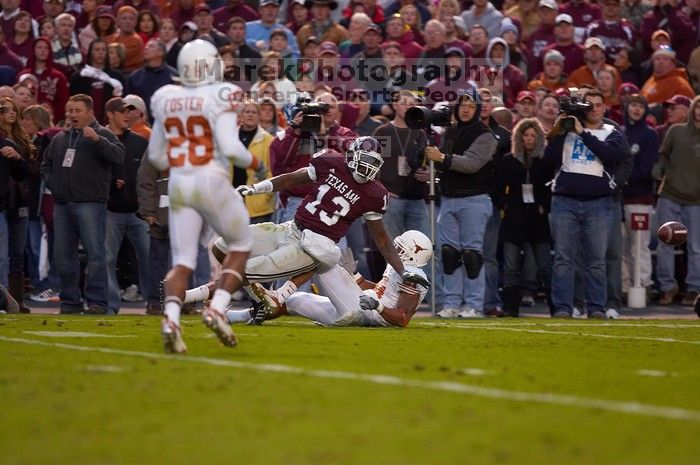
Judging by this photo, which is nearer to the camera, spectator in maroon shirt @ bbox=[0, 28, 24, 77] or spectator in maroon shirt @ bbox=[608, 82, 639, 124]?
spectator in maroon shirt @ bbox=[608, 82, 639, 124]

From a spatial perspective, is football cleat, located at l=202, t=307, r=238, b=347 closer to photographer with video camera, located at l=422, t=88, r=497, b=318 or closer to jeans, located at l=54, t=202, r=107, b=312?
jeans, located at l=54, t=202, r=107, b=312

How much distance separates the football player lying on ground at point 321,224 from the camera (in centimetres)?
1162

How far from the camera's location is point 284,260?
457 inches

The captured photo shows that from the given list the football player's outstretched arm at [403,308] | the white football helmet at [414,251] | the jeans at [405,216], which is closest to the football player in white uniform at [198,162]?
the football player's outstretched arm at [403,308]

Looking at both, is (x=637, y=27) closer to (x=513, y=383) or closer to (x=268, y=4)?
(x=268, y=4)

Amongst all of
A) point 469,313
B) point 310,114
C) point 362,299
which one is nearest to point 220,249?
point 362,299

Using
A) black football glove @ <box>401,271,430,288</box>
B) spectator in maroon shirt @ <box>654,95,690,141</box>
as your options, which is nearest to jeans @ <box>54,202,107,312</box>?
black football glove @ <box>401,271,430,288</box>

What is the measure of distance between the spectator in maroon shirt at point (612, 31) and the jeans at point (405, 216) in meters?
5.04

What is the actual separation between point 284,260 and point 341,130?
319cm

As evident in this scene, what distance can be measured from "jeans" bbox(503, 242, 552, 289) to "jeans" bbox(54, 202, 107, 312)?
4.29 metres

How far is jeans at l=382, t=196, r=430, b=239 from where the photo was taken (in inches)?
586

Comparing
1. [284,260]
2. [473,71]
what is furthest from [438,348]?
[473,71]

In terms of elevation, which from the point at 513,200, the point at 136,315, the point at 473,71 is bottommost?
the point at 136,315

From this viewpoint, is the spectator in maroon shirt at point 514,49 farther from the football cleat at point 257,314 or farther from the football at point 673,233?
the football cleat at point 257,314
